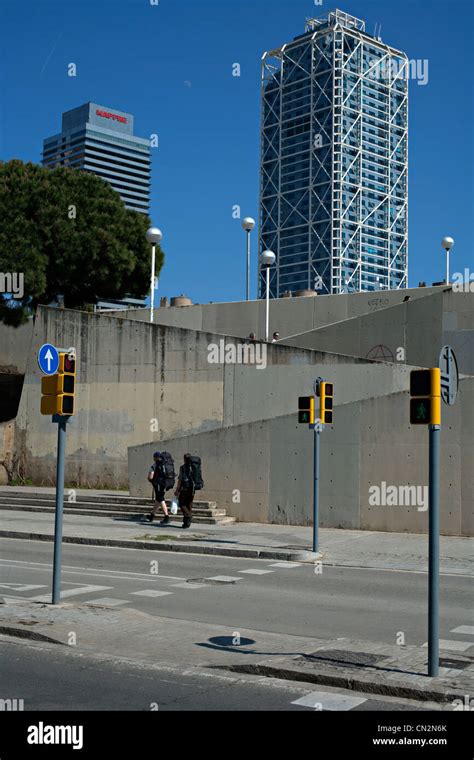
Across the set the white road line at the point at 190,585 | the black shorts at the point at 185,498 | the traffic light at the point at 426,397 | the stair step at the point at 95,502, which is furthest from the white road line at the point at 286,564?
the traffic light at the point at 426,397

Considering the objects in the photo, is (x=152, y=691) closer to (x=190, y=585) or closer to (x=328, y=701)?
(x=328, y=701)

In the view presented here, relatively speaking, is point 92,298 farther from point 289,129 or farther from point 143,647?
point 289,129

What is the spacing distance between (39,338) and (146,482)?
8.70m

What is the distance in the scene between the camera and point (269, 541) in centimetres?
1744

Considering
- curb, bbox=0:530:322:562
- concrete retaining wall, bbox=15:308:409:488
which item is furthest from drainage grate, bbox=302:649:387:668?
concrete retaining wall, bbox=15:308:409:488

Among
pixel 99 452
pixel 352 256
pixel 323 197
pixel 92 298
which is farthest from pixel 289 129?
pixel 99 452

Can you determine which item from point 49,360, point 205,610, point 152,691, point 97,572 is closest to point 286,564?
point 97,572

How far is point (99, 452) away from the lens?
2745 cm

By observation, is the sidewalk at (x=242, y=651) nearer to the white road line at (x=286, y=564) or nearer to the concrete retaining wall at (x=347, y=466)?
the white road line at (x=286, y=564)

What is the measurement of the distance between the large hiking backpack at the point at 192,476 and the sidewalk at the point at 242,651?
30.6 ft

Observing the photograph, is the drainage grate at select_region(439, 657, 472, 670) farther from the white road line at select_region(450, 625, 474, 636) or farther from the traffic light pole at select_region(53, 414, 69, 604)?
the traffic light pole at select_region(53, 414, 69, 604)

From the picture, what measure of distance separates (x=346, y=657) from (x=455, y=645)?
1.59 metres

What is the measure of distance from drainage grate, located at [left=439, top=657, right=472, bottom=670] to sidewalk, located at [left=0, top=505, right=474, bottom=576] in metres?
6.43

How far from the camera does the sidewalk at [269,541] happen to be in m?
15.4
